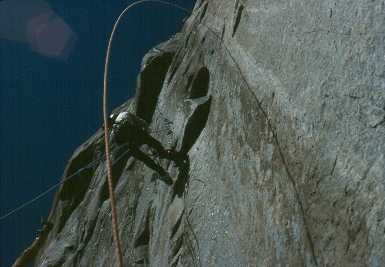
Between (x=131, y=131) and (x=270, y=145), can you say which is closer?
(x=270, y=145)

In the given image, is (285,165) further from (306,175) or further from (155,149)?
(155,149)

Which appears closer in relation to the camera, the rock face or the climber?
the rock face

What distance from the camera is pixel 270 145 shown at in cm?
525

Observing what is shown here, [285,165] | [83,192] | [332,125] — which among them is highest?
[332,125]

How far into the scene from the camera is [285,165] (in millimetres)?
4895

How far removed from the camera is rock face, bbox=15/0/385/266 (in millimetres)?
3969

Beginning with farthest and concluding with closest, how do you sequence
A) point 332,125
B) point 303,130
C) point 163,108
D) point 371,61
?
1. point 163,108
2. point 303,130
3. point 332,125
4. point 371,61

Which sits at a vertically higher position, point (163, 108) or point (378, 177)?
point (378, 177)

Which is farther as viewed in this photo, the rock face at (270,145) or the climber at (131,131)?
the climber at (131,131)

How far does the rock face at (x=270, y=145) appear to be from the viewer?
397cm

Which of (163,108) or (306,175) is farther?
(163,108)

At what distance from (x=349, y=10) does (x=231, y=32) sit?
288 cm

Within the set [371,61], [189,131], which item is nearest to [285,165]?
[371,61]

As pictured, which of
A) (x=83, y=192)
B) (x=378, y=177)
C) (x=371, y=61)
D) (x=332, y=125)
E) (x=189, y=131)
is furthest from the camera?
(x=83, y=192)
